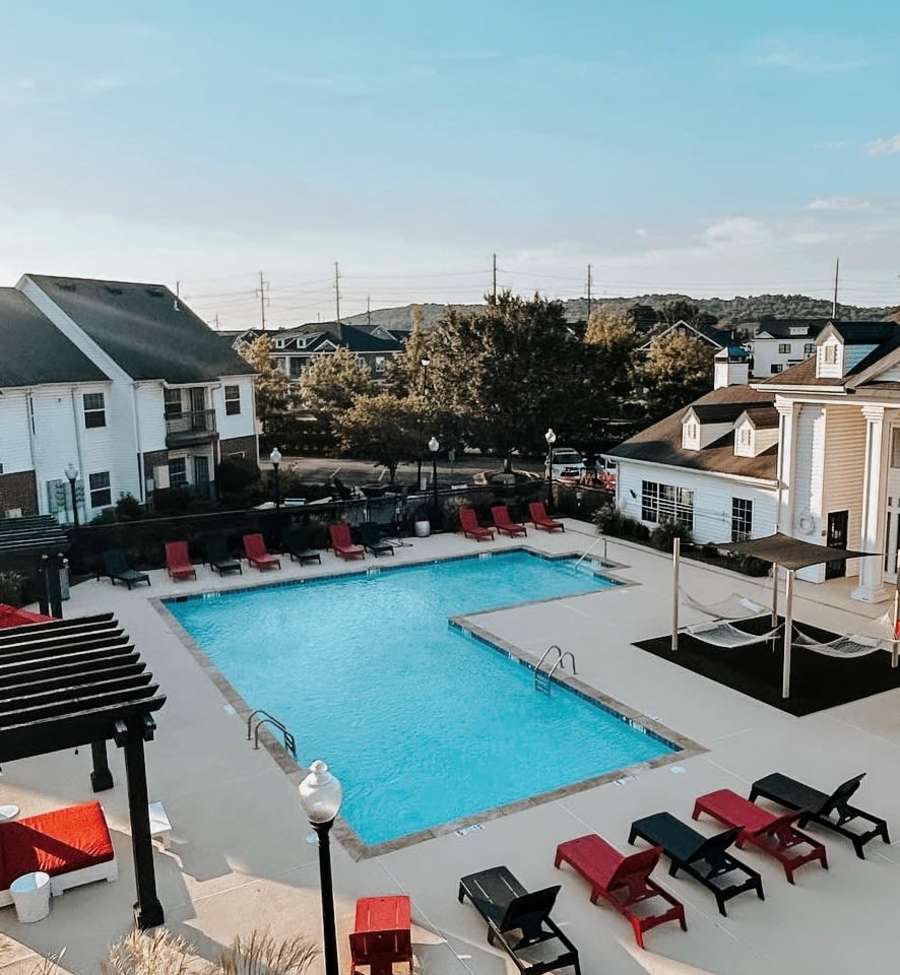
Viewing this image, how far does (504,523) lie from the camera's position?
26.8 metres

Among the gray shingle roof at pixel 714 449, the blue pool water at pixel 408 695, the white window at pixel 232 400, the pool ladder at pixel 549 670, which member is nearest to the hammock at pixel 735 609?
the pool ladder at pixel 549 670

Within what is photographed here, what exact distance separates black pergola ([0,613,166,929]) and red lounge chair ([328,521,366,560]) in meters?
14.6

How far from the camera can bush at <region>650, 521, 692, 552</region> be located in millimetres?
23953

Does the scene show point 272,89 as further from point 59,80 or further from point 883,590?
point 883,590

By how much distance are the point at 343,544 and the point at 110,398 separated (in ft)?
33.1

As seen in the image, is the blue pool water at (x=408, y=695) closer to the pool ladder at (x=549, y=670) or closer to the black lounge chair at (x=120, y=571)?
the pool ladder at (x=549, y=670)

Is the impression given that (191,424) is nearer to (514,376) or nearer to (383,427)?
(383,427)

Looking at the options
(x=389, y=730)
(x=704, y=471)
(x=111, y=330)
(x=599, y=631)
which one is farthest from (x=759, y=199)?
(x=389, y=730)

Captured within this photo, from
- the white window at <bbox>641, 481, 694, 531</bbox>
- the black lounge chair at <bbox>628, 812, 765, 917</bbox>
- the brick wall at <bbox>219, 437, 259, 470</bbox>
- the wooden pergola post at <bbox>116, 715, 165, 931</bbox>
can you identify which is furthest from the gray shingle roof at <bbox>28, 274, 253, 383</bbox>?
the black lounge chair at <bbox>628, 812, 765, 917</bbox>

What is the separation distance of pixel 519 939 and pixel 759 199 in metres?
30.3

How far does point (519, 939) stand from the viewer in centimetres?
769

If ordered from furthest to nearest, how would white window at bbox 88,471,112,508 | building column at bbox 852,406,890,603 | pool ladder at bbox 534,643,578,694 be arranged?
white window at bbox 88,471,112,508 < building column at bbox 852,406,890,603 < pool ladder at bbox 534,643,578,694

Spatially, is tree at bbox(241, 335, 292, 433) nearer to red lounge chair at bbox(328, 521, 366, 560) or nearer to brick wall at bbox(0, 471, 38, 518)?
brick wall at bbox(0, 471, 38, 518)

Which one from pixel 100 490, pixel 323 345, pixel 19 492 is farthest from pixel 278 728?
pixel 323 345
